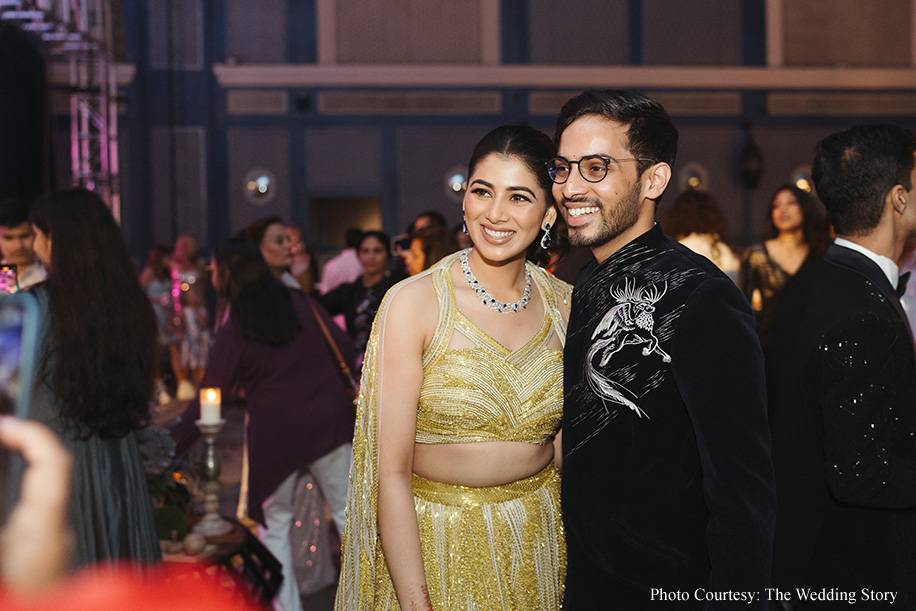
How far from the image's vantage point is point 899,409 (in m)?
1.74

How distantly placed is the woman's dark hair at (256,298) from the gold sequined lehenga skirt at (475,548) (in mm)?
1752

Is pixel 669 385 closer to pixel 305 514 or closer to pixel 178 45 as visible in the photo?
pixel 305 514

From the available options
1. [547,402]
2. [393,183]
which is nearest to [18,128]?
[393,183]

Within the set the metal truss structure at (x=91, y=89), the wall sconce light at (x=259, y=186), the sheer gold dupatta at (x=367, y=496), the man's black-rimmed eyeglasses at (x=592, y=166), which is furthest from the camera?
the wall sconce light at (x=259, y=186)

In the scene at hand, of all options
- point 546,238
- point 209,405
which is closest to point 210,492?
point 209,405

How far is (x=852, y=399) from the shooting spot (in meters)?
1.72

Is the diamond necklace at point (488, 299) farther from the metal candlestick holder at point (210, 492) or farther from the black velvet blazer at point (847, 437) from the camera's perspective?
the metal candlestick holder at point (210, 492)

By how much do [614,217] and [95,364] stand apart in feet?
4.85

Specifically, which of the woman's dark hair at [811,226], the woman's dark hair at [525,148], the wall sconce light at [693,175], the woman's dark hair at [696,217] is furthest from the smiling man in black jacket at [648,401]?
the wall sconce light at [693,175]

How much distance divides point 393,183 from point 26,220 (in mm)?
8471

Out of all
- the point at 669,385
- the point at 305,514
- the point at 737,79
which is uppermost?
the point at 737,79

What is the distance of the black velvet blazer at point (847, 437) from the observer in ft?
5.62

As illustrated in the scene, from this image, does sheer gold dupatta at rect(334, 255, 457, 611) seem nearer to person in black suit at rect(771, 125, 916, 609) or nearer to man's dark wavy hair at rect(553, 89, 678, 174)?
man's dark wavy hair at rect(553, 89, 678, 174)

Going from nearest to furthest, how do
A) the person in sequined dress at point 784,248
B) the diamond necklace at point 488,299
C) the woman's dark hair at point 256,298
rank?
the diamond necklace at point 488,299
the woman's dark hair at point 256,298
the person in sequined dress at point 784,248
